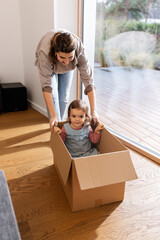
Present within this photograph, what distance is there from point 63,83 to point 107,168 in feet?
3.30

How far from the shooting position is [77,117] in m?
1.72

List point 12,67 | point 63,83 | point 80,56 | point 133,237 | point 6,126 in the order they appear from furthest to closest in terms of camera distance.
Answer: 1. point 12,67
2. point 6,126
3. point 63,83
4. point 80,56
5. point 133,237

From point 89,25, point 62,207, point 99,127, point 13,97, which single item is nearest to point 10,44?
point 13,97

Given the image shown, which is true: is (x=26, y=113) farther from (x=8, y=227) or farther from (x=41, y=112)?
(x=8, y=227)

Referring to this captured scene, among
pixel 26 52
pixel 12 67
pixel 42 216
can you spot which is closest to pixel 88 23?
pixel 26 52

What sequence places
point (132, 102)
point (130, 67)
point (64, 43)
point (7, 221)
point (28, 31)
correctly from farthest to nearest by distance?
1. point (28, 31)
2. point (132, 102)
3. point (130, 67)
4. point (64, 43)
5. point (7, 221)

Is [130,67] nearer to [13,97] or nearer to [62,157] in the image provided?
[62,157]

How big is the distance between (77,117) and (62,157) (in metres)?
0.35

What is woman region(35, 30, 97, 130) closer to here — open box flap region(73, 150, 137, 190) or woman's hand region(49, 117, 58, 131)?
woman's hand region(49, 117, 58, 131)

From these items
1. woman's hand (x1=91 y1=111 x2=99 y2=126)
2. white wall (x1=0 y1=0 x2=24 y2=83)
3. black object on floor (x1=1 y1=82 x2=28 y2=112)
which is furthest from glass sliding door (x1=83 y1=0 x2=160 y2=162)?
white wall (x1=0 y1=0 x2=24 y2=83)

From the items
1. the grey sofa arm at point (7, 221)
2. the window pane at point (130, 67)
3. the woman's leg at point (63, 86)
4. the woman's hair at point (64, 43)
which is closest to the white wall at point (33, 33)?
the window pane at point (130, 67)

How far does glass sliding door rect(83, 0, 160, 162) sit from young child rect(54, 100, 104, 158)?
1.71 ft

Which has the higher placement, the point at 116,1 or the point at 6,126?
the point at 116,1

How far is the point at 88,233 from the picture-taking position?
132 centimetres
